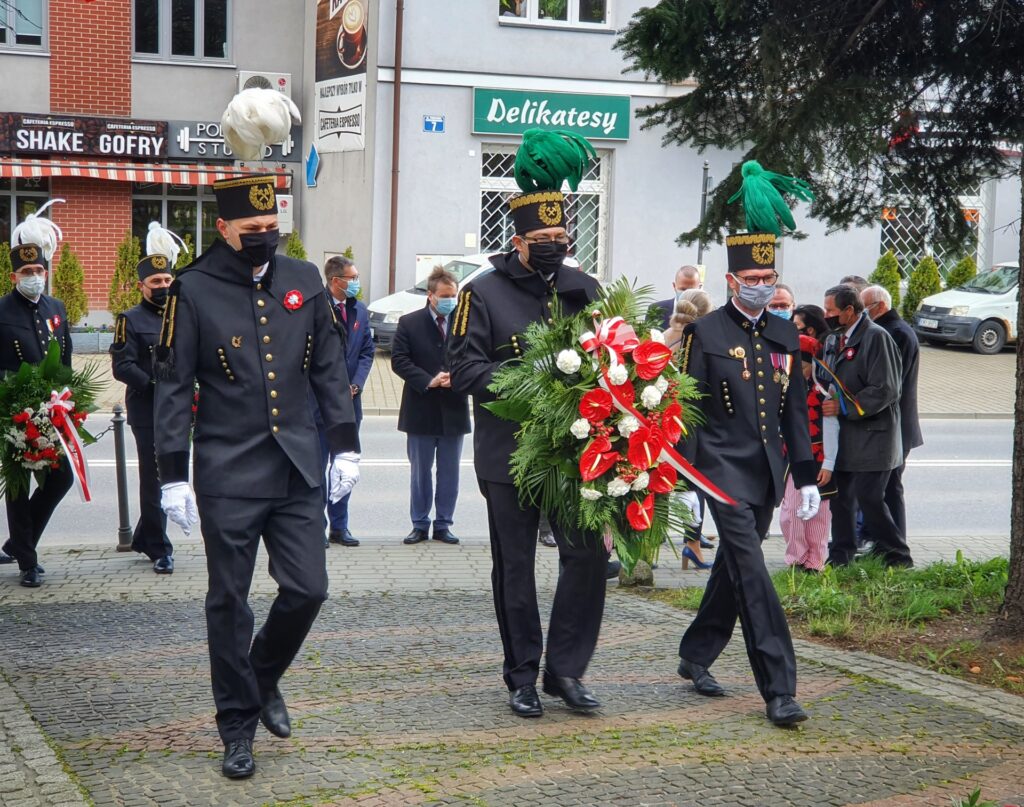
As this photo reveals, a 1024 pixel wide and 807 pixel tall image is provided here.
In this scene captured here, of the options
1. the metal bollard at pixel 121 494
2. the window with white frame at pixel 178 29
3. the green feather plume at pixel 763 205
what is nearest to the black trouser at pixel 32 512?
the metal bollard at pixel 121 494

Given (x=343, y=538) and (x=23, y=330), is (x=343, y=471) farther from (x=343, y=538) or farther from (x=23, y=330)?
(x=343, y=538)

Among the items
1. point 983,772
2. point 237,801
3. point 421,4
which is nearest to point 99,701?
point 237,801

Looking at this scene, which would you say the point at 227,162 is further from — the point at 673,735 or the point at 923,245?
the point at 673,735

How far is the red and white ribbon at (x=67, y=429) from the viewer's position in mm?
8680

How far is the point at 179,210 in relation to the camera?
31.9 metres

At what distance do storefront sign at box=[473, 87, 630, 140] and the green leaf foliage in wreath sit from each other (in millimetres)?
20805

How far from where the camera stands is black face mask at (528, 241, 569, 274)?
19.8 ft

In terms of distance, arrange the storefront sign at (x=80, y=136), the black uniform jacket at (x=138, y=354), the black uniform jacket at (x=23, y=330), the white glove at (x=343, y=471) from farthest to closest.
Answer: the storefront sign at (x=80, y=136), the black uniform jacket at (x=138, y=354), the black uniform jacket at (x=23, y=330), the white glove at (x=343, y=471)

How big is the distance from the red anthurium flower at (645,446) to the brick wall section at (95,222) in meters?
26.7

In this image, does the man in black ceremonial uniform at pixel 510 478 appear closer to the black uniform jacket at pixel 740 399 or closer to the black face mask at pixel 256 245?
the black uniform jacket at pixel 740 399

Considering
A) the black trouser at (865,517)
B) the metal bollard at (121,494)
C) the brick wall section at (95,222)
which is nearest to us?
the black trouser at (865,517)

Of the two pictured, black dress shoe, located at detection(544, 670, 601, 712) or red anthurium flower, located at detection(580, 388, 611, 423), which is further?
black dress shoe, located at detection(544, 670, 601, 712)

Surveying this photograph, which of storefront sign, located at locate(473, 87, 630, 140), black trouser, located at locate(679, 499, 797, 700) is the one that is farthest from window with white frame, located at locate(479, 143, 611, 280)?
black trouser, located at locate(679, 499, 797, 700)

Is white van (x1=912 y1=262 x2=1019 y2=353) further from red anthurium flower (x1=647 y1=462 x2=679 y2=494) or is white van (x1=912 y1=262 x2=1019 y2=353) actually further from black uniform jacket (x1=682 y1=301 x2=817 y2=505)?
red anthurium flower (x1=647 y1=462 x2=679 y2=494)
